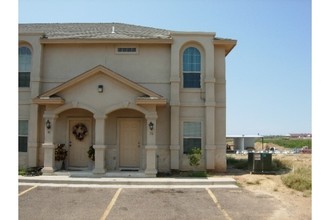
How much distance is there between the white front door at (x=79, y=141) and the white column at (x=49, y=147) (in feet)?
3.85

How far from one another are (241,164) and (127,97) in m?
7.93

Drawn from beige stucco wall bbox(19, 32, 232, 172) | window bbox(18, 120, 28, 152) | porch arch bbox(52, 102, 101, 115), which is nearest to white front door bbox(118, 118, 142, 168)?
beige stucco wall bbox(19, 32, 232, 172)

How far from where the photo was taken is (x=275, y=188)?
11.3 meters

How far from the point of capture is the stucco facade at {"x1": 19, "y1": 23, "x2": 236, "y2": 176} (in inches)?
568

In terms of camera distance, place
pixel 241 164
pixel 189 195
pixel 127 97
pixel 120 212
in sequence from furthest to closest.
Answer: pixel 241 164 → pixel 127 97 → pixel 189 195 → pixel 120 212

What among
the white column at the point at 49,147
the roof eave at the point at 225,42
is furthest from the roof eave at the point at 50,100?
the roof eave at the point at 225,42

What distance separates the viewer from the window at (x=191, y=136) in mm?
14781

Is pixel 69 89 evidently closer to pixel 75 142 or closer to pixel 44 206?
pixel 75 142

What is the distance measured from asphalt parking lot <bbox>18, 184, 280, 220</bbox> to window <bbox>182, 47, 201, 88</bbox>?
19.5 ft

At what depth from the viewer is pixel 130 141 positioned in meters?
14.5

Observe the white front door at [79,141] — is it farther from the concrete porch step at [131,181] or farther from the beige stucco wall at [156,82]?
the concrete porch step at [131,181]

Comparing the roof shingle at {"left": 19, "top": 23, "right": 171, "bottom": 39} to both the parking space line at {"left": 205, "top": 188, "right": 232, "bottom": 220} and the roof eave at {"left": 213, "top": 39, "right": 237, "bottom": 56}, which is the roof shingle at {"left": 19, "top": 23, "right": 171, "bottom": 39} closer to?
the roof eave at {"left": 213, "top": 39, "right": 237, "bottom": 56}

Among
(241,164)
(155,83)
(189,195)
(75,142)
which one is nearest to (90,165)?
(75,142)

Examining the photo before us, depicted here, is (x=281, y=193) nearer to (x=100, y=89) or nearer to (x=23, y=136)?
(x=100, y=89)
